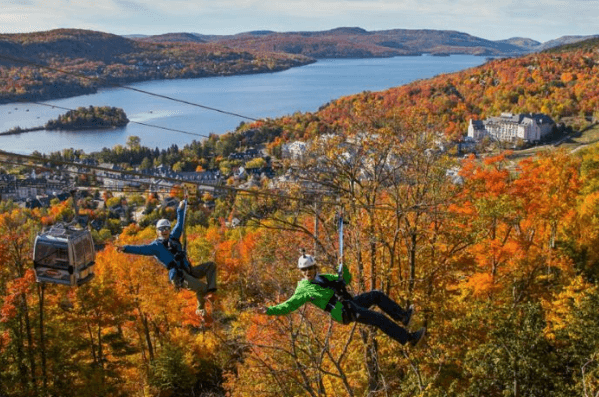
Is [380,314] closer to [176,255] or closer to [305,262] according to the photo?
[305,262]

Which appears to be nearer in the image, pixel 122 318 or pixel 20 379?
pixel 20 379

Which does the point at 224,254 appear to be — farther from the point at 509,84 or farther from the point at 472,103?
the point at 509,84

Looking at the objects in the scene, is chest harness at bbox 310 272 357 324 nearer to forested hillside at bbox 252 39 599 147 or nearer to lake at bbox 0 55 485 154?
lake at bbox 0 55 485 154

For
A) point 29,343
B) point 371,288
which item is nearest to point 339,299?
point 371,288

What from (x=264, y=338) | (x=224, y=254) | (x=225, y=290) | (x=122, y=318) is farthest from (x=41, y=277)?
(x=224, y=254)

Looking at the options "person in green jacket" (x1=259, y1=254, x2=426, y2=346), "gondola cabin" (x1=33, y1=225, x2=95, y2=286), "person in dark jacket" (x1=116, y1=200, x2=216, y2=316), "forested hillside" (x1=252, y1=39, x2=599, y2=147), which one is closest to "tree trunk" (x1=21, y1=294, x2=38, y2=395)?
"gondola cabin" (x1=33, y1=225, x2=95, y2=286)

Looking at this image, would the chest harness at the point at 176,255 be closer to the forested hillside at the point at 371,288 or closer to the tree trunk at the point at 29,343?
the forested hillside at the point at 371,288

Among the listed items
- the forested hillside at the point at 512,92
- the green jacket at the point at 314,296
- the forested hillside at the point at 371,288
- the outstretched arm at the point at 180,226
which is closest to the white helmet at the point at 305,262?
the green jacket at the point at 314,296
